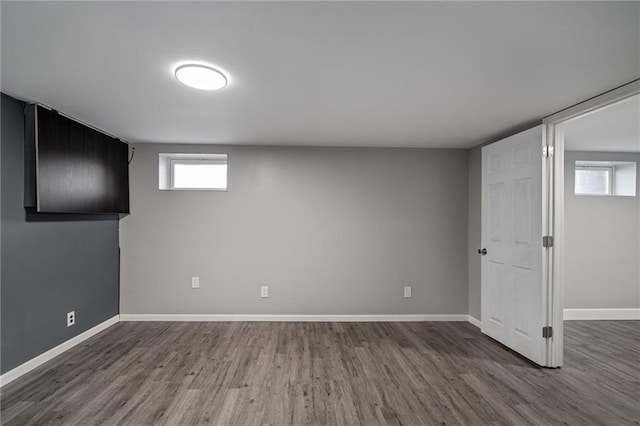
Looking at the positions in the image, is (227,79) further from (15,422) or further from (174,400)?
(15,422)

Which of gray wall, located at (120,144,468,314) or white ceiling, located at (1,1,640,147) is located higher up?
white ceiling, located at (1,1,640,147)

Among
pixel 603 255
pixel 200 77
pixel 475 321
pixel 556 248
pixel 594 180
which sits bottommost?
pixel 475 321

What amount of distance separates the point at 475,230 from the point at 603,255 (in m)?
1.85

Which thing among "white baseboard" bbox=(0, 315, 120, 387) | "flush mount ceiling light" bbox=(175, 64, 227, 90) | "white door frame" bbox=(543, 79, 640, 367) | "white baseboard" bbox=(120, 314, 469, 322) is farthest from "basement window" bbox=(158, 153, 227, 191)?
"white door frame" bbox=(543, 79, 640, 367)

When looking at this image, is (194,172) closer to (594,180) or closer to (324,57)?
(324,57)

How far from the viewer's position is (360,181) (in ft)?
13.1

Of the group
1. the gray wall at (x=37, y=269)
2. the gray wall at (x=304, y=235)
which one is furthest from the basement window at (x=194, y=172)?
the gray wall at (x=37, y=269)

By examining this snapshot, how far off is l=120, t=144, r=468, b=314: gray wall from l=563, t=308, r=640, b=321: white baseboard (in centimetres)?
145

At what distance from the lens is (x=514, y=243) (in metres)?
3.03

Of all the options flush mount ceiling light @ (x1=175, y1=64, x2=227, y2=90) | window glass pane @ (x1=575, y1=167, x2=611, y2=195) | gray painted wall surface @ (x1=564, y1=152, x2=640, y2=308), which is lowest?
gray painted wall surface @ (x1=564, y1=152, x2=640, y2=308)

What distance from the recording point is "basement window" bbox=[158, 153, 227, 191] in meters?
4.01

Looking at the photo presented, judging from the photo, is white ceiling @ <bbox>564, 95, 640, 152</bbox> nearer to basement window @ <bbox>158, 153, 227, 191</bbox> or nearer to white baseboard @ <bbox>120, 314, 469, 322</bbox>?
white baseboard @ <bbox>120, 314, 469, 322</bbox>

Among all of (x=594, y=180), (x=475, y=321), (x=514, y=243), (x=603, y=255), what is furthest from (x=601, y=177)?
(x=475, y=321)

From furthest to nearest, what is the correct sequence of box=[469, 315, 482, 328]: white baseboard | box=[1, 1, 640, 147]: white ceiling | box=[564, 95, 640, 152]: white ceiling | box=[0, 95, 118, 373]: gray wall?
box=[469, 315, 482, 328]: white baseboard
box=[564, 95, 640, 152]: white ceiling
box=[0, 95, 118, 373]: gray wall
box=[1, 1, 640, 147]: white ceiling
